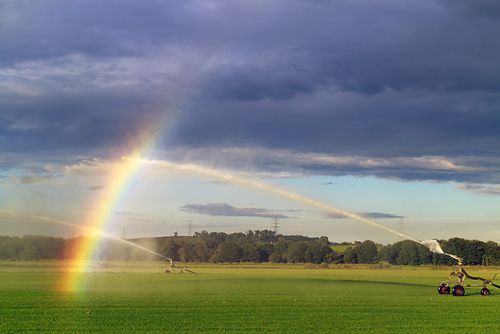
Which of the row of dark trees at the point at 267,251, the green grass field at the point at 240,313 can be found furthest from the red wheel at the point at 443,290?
the row of dark trees at the point at 267,251

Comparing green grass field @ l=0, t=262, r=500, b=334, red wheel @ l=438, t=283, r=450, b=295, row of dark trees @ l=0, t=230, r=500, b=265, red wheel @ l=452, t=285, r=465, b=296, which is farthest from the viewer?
row of dark trees @ l=0, t=230, r=500, b=265

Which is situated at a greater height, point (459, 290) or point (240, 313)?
point (459, 290)

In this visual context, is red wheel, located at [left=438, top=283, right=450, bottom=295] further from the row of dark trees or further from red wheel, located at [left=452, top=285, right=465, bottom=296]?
the row of dark trees

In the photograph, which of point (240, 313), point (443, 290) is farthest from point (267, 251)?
point (240, 313)

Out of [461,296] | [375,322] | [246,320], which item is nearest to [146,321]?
[246,320]

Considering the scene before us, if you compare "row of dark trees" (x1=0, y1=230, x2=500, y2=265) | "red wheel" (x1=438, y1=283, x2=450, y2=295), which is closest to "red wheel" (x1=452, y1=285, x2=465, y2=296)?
"red wheel" (x1=438, y1=283, x2=450, y2=295)

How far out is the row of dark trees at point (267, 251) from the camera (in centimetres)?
14925

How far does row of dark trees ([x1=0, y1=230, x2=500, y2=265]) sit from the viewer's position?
149250mm

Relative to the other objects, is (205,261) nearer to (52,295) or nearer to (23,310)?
(52,295)

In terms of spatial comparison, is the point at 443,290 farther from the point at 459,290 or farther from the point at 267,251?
the point at 267,251

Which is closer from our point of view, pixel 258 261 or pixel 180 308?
pixel 180 308

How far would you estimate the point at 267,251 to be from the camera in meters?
188

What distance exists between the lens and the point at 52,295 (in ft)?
152

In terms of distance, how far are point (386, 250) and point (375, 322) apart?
138 m
